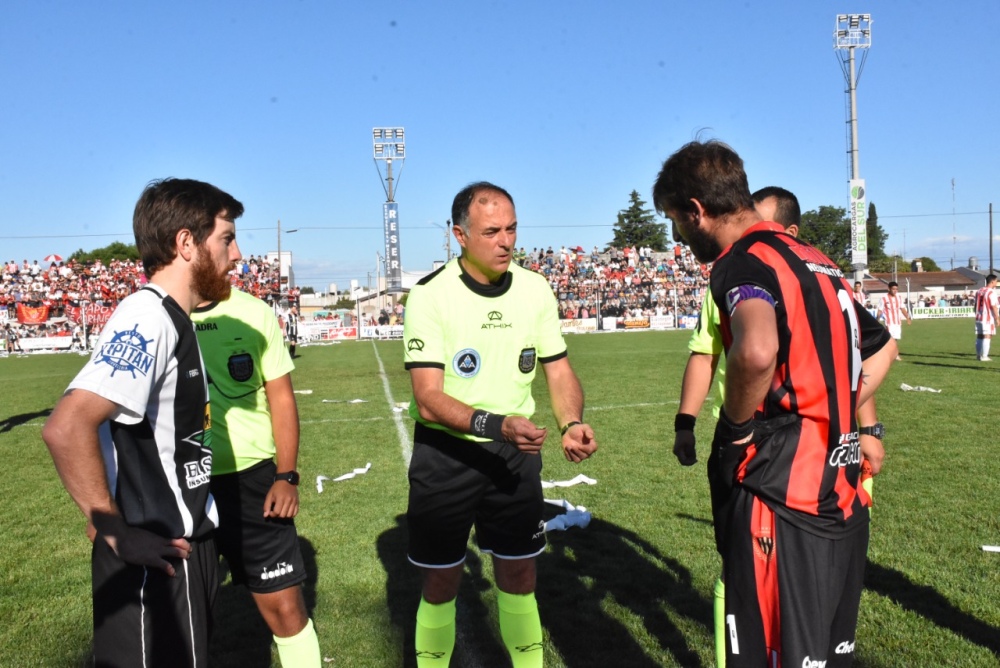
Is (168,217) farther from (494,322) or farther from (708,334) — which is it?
(708,334)

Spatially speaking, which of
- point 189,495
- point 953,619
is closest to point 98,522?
point 189,495

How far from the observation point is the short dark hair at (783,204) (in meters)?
4.09

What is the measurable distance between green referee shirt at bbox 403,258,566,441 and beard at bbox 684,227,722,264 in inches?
45.6

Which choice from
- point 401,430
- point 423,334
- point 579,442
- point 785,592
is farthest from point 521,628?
point 401,430

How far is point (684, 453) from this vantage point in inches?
123

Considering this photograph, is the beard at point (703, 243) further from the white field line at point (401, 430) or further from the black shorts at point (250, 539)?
the white field line at point (401, 430)

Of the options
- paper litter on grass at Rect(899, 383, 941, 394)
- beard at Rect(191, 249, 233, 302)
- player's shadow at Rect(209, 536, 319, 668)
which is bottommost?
player's shadow at Rect(209, 536, 319, 668)

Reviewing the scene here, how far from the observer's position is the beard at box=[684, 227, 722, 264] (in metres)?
2.54

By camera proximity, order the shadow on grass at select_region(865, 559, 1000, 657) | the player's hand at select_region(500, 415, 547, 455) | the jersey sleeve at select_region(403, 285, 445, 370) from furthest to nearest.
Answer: the shadow on grass at select_region(865, 559, 1000, 657)
the jersey sleeve at select_region(403, 285, 445, 370)
the player's hand at select_region(500, 415, 547, 455)

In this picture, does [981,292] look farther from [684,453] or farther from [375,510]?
[684,453]

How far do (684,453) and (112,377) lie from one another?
2.06 m

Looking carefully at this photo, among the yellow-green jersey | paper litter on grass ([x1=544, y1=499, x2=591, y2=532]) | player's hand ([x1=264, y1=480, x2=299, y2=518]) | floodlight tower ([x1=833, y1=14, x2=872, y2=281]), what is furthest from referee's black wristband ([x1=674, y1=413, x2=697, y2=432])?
floodlight tower ([x1=833, y1=14, x2=872, y2=281])

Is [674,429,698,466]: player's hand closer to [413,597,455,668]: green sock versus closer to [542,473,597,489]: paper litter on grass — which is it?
[413,597,455,668]: green sock

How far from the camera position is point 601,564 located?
18.6ft
